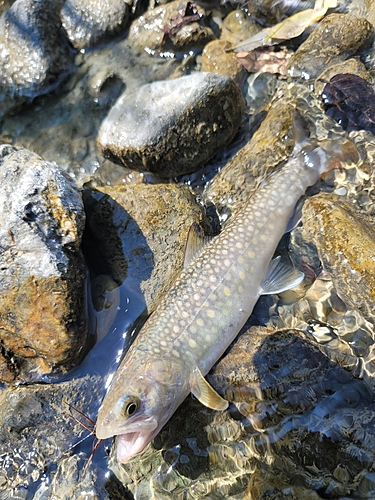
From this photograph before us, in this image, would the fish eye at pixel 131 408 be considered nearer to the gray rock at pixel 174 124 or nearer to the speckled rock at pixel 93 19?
the gray rock at pixel 174 124

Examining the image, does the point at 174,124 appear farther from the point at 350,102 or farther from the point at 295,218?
the point at 350,102

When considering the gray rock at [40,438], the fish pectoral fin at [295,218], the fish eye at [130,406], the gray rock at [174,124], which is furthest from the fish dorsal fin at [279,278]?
the gray rock at [40,438]

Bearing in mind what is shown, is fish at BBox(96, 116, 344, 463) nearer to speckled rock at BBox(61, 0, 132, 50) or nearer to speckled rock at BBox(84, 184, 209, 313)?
speckled rock at BBox(84, 184, 209, 313)

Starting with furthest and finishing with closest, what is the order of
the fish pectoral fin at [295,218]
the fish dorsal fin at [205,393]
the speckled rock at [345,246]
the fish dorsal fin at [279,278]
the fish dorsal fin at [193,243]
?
the fish pectoral fin at [295,218] → the fish dorsal fin at [193,243] → the fish dorsal fin at [279,278] → the speckled rock at [345,246] → the fish dorsal fin at [205,393]

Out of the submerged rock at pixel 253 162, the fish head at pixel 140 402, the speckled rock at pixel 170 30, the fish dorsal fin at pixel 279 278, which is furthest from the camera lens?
the speckled rock at pixel 170 30

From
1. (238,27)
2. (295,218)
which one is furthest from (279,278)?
(238,27)

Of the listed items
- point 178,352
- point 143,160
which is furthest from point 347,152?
point 178,352
